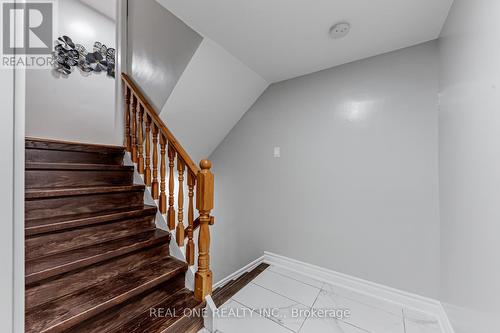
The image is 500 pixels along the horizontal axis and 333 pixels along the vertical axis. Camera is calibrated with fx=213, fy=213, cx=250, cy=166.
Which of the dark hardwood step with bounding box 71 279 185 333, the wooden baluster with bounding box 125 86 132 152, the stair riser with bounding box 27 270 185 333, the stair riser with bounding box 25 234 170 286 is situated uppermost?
the wooden baluster with bounding box 125 86 132 152

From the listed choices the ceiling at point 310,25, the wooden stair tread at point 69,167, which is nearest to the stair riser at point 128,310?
the wooden stair tread at point 69,167

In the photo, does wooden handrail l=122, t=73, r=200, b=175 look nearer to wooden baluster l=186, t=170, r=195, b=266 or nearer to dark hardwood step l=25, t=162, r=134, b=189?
wooden baluster l=186, t=170, r=195, b=266

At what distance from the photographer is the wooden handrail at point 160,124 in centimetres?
162

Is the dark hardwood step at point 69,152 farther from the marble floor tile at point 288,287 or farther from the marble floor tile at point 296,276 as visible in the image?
the marble floor tile at point 296,276

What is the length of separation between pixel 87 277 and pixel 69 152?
1.21 m

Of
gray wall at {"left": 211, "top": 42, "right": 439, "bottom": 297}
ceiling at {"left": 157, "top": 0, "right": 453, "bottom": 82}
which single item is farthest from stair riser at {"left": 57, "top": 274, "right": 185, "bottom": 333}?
ceiling at {"left": 157, "top": 0, "right": 453, "bottom": 82}

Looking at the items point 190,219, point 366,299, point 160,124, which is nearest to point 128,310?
point 190,219

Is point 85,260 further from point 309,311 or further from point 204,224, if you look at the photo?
point 309,311

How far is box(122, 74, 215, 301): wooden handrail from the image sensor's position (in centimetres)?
150

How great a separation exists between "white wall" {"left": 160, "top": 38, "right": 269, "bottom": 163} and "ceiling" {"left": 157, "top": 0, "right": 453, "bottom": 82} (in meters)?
0.18

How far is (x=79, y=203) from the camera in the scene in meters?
1.59

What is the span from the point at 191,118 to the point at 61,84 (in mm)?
1831

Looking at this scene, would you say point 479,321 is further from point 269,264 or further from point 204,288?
point 269,264

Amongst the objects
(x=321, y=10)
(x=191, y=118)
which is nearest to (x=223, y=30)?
(x=321, y=10)
